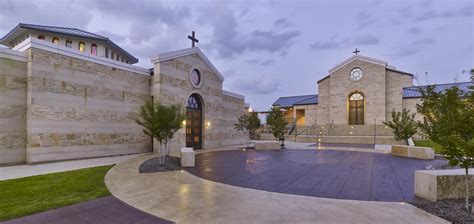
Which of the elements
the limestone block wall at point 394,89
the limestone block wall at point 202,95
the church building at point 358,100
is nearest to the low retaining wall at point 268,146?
the limestone block wall at point 202,95

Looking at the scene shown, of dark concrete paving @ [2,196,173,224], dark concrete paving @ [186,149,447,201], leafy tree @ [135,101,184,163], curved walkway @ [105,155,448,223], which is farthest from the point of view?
leafy tree @ [135,101,184,163]

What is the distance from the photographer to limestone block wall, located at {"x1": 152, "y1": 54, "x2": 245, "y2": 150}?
17531 mm

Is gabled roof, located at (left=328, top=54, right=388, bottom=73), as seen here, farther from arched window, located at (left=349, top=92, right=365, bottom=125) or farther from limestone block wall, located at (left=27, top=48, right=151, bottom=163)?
limestone block wall, located at (left=27, top=48, right=151, bottom=163)

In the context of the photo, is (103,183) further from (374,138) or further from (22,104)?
(374,138)

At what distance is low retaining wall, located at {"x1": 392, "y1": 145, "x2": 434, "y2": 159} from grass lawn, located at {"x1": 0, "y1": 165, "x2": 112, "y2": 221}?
57.9 feet

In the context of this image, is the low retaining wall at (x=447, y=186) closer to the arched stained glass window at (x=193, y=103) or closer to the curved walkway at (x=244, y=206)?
the curved walkway at (x=244, y=206)

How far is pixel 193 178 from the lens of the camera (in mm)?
8984

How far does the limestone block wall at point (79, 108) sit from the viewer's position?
39.7 feet

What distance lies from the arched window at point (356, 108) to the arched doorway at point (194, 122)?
25.7 metres

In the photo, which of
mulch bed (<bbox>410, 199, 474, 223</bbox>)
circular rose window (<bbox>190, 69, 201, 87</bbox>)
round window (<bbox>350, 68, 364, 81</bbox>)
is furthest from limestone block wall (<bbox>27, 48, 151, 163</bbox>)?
round window (<bbox>350, 68, 364, 81</bbox>)

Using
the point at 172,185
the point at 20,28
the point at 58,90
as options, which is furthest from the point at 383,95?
the point at 20,28

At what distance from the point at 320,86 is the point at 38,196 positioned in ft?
127

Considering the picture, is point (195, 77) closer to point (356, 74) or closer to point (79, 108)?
point (79, 108)

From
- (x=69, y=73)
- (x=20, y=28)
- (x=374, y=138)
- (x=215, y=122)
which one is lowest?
(x=374, y=138)
